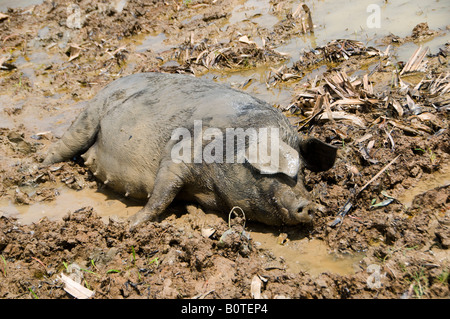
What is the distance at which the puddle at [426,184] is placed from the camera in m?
3.86

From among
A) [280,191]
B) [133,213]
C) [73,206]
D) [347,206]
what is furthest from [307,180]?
[73,206]

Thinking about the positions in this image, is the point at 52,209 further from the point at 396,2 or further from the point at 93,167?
the point at 396,2

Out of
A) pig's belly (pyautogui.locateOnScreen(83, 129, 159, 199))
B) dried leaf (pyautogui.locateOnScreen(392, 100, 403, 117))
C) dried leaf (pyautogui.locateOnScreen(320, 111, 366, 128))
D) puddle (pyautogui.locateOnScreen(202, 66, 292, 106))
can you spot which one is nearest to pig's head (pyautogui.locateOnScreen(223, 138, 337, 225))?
pig's belly (pyautogui.locateOnScreen(83, 129, 159, 199))

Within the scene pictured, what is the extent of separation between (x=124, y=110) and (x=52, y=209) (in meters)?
1.32

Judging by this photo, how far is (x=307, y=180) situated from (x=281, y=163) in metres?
0.83

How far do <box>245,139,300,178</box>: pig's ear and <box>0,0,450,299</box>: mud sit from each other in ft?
1.94

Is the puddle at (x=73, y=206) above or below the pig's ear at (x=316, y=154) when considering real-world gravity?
below

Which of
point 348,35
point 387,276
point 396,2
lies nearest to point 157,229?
point 387,276

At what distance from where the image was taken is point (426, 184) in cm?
397

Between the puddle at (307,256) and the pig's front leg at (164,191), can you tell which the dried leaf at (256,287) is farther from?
the pig's front leg at (164,191)

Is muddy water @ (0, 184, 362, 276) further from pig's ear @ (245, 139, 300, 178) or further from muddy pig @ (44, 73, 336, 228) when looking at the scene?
pig's ear @ (245, 139, 300, 178)

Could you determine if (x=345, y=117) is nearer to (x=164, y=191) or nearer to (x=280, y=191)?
(x=280, y=191)

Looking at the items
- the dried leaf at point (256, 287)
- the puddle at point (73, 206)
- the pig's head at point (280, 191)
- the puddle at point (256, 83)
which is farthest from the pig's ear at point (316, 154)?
the puddle at point (256, 83)

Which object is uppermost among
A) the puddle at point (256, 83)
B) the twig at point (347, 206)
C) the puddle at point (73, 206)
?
the twig at point (347, 206)
